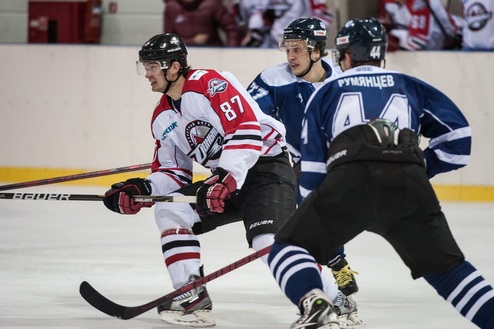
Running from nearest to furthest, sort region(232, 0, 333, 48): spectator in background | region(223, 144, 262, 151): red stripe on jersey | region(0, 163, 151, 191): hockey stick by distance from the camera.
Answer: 1. region(223, 144, 262, 151): red stripe on jersey
2. region(0, 163, 151, 191): hockey stick
3. region(232, 0, 333, 48): spectator in background

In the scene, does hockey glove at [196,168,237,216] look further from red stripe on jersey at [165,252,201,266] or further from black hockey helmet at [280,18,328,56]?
black hockey helmet at [280,18,328,56]

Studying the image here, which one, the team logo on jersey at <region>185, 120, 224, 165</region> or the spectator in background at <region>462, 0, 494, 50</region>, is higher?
the team logo on jersey at <region>185, 120, 224, 165</region>

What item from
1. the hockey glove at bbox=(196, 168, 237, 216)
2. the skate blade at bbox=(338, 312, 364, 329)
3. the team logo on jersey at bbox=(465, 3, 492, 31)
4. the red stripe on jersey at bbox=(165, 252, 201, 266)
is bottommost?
the skate blade at bbox=(338, 312, 364, 329)

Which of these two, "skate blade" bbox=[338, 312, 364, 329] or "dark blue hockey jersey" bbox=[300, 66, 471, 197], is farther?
"skate blade" bbox=[338, 312, 364, 329]

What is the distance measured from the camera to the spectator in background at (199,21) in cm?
865

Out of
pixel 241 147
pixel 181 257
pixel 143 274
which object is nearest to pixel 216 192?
pixel 241 147

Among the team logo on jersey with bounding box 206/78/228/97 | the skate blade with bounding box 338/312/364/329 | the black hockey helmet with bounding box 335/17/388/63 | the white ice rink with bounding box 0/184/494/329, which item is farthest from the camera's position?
the white ice rink with bounding box 0/184/494/329

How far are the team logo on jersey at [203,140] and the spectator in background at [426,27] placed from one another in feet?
14.5

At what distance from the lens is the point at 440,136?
3270 mm

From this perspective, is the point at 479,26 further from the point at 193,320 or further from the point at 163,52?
the point at 193,320

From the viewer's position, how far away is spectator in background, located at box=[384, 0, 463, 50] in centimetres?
821

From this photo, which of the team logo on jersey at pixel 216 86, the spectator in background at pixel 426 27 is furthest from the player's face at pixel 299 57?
the spectator in background at pixel 426 27

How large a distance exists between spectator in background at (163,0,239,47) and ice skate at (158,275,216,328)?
484cm

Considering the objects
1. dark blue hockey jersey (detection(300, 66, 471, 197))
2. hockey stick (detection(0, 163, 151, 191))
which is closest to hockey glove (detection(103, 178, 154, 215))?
hockey stick (detection(0, 163, 151, 191))
